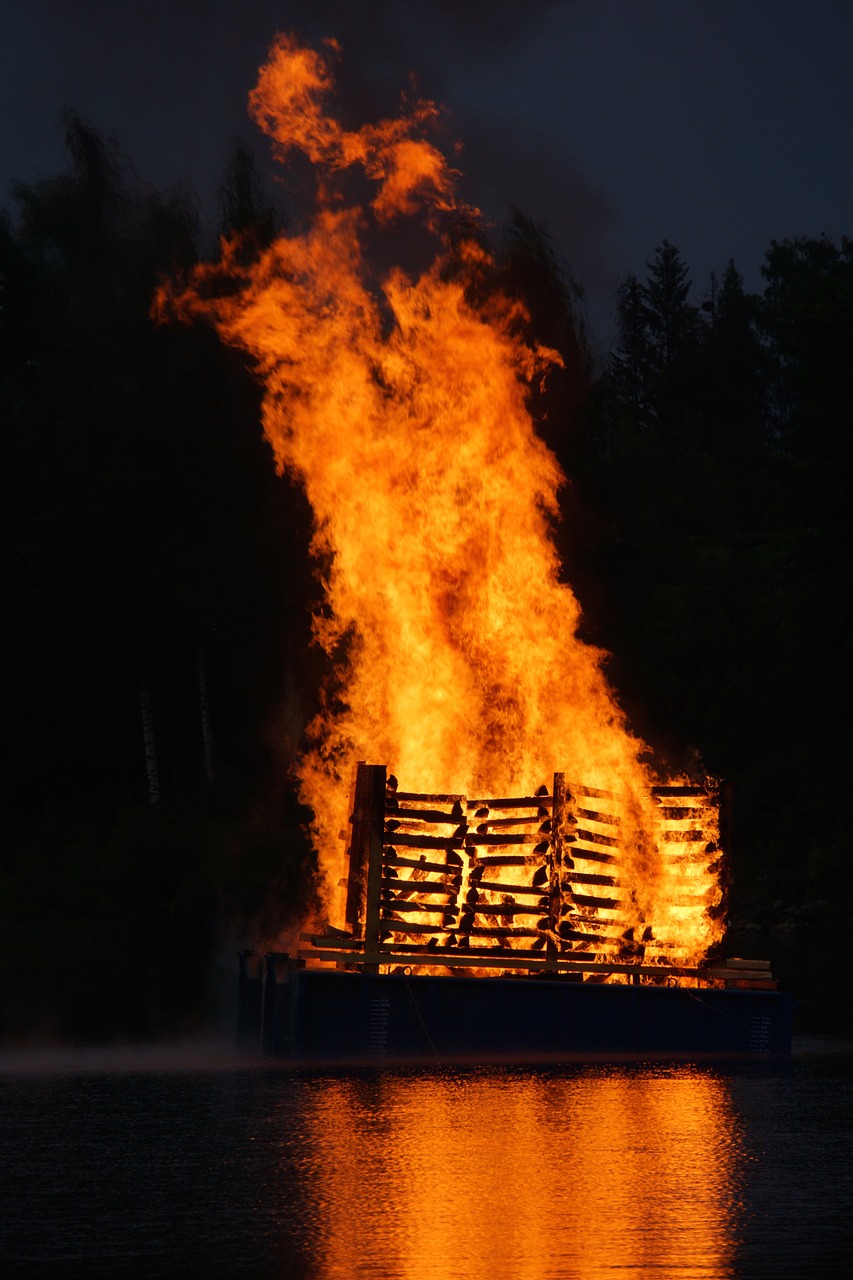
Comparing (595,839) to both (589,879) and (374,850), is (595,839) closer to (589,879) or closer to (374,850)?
(589,879)

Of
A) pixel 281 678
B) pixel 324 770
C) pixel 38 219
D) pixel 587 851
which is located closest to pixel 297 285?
pixel 587 851

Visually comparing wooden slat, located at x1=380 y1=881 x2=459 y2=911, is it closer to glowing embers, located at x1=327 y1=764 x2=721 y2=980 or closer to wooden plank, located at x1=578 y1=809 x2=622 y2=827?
glowing embers, located at x1=327 y1=764 x2=721 y2=980

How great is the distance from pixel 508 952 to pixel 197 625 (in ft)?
103

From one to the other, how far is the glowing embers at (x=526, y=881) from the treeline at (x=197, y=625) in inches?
764

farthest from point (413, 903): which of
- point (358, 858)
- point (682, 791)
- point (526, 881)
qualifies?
point (682, 791)

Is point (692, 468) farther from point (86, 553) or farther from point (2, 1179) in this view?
point (2, 1179)

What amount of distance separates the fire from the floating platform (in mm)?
3882

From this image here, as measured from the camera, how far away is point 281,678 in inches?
2029

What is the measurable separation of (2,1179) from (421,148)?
16920mm

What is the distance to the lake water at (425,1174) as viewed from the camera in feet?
33.0

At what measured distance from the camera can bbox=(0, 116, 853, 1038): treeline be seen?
47.5m

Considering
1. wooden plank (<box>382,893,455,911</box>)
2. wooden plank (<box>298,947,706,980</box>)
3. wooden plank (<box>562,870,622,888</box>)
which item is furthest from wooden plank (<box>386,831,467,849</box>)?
wooden plank (<box>562,870,622,888</box>)

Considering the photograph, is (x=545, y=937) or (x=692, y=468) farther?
(x=692, y=468)

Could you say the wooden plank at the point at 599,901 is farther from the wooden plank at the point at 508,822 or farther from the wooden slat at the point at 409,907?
the wooden slat at the point at 409,907
